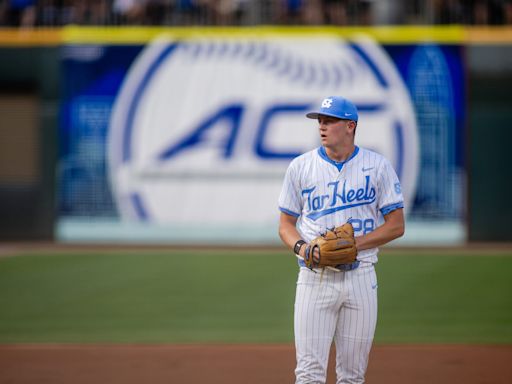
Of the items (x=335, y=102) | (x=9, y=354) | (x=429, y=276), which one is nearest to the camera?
(x=335, y=102)

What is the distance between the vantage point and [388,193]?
18.2 ft

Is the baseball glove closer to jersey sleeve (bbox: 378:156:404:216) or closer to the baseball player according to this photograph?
the baseball player

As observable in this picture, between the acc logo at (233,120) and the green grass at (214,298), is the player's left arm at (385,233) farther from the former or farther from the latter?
the acc logo at (233,120)

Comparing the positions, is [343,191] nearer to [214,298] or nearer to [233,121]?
[214,298]

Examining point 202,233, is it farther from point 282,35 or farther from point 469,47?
point 469,47

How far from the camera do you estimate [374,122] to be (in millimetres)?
19109

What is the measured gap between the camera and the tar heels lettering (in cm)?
550

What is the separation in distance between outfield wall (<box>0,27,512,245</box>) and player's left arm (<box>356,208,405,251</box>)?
532 inches

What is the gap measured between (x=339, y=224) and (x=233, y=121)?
14.1 metres

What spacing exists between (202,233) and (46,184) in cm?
351

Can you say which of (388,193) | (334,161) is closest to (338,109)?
(334,161)

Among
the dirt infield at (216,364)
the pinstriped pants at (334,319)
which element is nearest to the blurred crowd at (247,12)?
the dirt infield at (216,364)

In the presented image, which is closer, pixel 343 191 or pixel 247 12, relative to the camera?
pixel 343 191

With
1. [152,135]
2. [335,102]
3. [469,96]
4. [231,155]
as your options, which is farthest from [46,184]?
[335,102]
